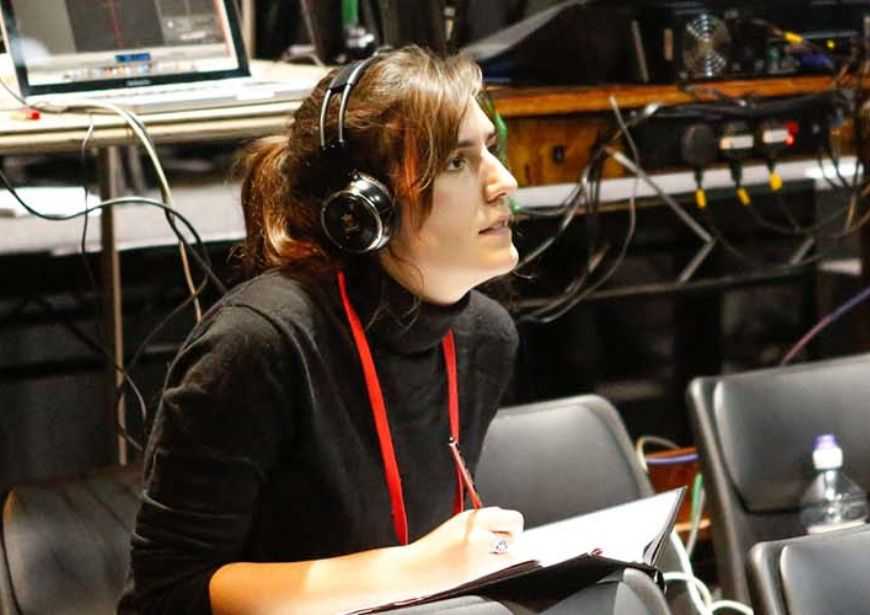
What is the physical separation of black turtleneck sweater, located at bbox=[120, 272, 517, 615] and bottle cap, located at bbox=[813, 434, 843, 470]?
1.67 ft

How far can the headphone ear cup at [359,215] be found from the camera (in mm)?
1171

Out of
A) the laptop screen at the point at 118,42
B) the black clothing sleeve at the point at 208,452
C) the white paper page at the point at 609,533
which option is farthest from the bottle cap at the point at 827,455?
the laptop screen at the point at 118,42

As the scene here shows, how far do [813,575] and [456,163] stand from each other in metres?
0.48

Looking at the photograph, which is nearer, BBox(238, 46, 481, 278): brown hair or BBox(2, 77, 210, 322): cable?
BBox(238, 46, 481, 278): brown hair

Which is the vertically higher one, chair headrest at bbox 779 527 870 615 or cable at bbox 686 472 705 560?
chair headrest at bbox 779 527 870 615

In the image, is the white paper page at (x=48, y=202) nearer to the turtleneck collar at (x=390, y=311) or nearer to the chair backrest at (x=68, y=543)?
the chair backrest at (x=68, y=543)

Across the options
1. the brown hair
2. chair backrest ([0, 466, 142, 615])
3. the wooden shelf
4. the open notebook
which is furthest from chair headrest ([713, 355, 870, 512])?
chair backrest ([0, 466, 142, 615])

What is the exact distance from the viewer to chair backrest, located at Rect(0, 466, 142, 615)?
1.41 m

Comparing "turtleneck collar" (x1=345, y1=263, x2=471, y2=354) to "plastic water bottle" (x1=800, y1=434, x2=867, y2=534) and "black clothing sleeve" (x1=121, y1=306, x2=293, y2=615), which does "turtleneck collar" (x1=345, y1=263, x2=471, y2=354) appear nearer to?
"black clothing sleeve" (x1=121, y1=306, x2=293, y2=615)

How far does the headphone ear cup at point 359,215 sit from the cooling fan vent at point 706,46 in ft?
3.16

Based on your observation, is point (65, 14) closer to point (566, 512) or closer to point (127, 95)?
point (127, 95)

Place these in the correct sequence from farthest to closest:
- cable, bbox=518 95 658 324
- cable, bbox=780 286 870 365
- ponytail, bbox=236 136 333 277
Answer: cable, bbox=780 286 870 365
cable, bbox=518 95 658 324
ponytail, bbox=236 136 333 277

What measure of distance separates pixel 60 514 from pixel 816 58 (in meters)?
1.31

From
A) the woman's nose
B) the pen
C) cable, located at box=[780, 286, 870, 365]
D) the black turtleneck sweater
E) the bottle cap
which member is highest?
the woman's nose
